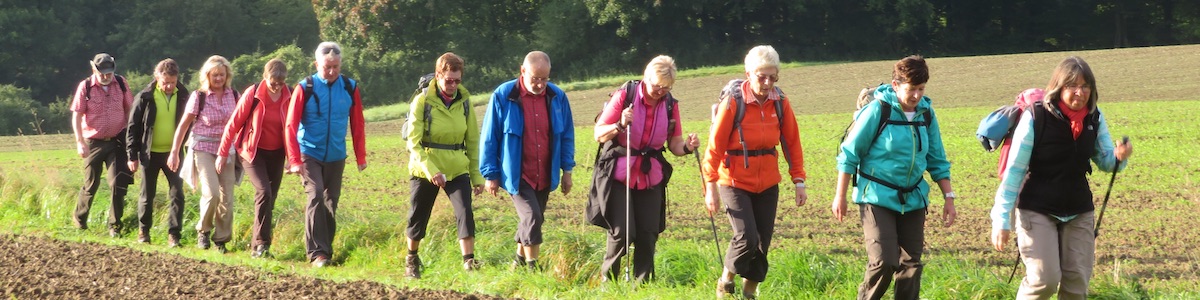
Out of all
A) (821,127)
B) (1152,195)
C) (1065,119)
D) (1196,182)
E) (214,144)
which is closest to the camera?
(1065,119)

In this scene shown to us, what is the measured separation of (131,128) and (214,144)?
0.95 meters

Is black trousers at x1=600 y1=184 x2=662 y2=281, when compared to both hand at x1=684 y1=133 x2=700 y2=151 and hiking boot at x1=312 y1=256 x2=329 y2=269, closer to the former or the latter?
hand at x1=684 y1=133 x2=700 y2=151

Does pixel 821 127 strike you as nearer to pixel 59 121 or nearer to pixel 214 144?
pixel 214 144

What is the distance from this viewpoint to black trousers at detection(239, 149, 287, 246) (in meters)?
9.31

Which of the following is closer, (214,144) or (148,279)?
(148,279)

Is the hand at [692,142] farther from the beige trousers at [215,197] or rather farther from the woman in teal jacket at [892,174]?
the beige trousers at [215,197]

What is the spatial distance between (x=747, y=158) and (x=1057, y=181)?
5.19 ft

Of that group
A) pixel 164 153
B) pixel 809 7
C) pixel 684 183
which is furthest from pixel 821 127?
pixel 809 7

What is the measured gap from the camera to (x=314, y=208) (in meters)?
8.88

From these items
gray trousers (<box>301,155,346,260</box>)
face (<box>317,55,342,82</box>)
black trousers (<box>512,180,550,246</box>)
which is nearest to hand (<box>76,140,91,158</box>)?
gray trousers (<box>301,155,346,260</box>)

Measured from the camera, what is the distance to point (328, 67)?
8.80 metres

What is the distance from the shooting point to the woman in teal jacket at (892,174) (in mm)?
6203

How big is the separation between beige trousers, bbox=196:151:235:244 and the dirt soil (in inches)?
26.7

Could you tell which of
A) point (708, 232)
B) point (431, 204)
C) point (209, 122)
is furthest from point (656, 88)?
point (209, 122)
